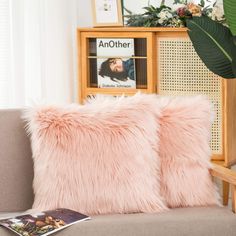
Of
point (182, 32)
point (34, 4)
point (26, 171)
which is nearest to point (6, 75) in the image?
point (34, 4)

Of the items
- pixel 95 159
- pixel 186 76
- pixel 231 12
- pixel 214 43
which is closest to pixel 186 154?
pixel 95 159

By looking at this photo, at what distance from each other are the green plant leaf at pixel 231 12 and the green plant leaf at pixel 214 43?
222 mm

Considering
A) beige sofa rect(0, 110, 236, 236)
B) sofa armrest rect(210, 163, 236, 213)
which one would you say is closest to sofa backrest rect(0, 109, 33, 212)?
beige sofa rect(0, 110, 236, 236)

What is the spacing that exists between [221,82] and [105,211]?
1781mm

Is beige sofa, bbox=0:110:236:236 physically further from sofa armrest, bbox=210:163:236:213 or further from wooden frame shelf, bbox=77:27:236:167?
wooden frame shelf, bbox=77:27:236:167

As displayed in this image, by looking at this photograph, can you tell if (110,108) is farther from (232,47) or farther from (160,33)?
(160,33)

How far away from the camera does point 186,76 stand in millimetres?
3859

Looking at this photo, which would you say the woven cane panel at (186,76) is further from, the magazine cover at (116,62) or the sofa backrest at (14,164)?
the sofa backrest at (14,164)

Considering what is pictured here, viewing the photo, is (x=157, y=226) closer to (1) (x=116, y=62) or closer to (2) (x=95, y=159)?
(2) (x=95, y=159)

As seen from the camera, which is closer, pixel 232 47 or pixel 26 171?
pixel 26 171

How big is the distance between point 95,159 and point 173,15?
5.79 feet

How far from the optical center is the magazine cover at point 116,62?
387cm

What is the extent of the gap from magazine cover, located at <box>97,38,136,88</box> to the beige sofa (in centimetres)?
149

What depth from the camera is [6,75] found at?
12.5 feet
